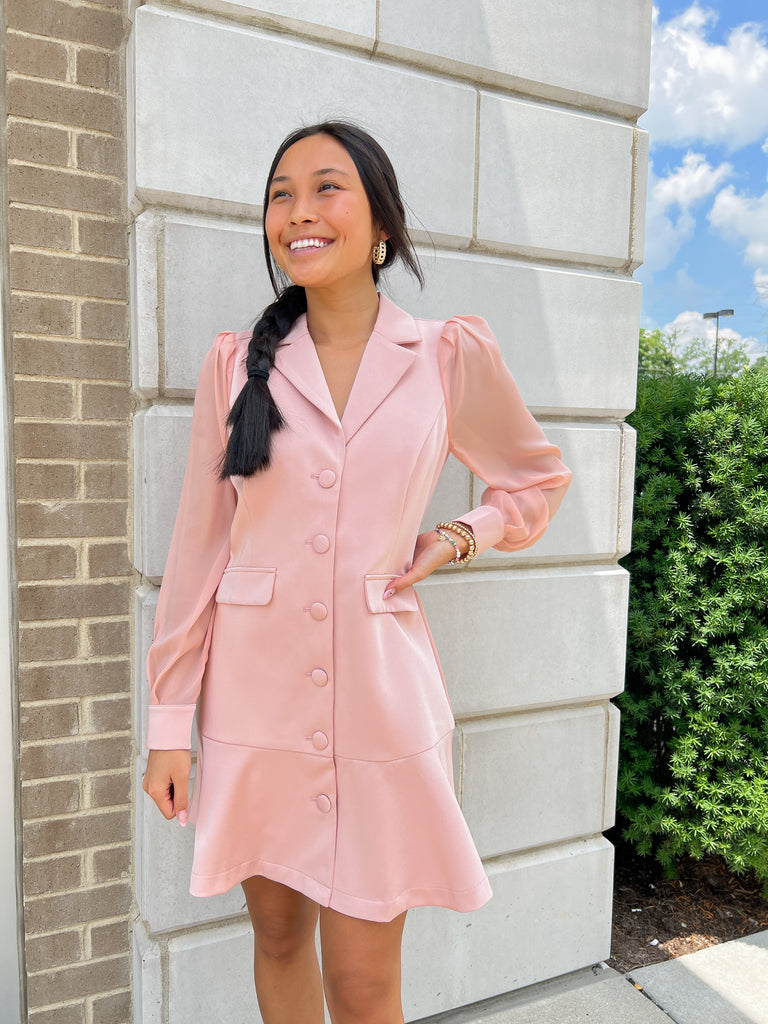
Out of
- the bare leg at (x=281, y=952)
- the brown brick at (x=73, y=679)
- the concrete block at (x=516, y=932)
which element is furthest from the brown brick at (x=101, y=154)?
the concrete block at (x=516, y=932)

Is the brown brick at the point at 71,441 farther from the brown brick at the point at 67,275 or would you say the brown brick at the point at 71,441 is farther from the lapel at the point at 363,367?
the lapel at the point at 363,367

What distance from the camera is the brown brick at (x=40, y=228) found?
7.23ft

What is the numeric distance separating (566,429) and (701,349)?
4079mm

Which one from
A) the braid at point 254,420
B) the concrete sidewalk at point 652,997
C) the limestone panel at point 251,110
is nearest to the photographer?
the braid at point 254,420

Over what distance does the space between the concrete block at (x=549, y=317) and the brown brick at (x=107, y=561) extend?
3.71ft

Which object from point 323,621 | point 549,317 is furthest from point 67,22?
point 323,621

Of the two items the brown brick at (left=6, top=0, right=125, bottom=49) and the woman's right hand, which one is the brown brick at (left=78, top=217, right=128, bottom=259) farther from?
the woman's right hand

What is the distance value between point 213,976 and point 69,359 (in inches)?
73.1

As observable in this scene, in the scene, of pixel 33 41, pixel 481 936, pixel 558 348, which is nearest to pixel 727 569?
pixel 558 348

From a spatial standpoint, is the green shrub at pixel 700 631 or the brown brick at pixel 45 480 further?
the green shrub at pixel 700 631

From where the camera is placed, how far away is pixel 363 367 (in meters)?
1.76

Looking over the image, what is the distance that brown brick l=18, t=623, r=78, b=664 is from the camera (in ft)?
7.53

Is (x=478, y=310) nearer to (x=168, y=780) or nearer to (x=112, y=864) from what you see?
(x=168, y=780)

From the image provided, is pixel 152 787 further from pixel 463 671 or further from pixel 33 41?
pixel 33 41
